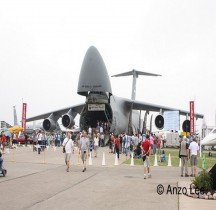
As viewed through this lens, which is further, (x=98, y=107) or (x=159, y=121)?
(x=159, y=121)

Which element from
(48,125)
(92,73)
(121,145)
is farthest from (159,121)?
(48,125)

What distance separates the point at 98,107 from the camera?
3192 centimetres

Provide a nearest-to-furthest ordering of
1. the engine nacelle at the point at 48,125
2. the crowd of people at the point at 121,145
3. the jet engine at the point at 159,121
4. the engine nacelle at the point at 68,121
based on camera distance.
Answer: the crowd of people at the point at 121,145 < the engine nacelle at the point at 68,121 < the jet engine at the point at 159,121 < the engine nacelle at the point at 48,125

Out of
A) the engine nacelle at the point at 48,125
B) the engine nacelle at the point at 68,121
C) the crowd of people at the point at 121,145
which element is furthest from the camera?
the engine nacelle at the point at 48,125

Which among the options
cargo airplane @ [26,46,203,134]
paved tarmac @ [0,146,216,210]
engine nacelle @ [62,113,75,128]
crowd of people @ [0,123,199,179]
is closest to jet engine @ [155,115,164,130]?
cargo airplane @ [26,46,203,134]

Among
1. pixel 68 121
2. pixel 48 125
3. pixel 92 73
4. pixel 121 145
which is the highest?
pixel 92 73

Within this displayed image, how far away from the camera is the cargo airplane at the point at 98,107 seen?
29094 mm

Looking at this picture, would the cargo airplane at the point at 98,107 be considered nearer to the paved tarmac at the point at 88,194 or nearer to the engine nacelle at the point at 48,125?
the engine nacelle at the point at 48,125

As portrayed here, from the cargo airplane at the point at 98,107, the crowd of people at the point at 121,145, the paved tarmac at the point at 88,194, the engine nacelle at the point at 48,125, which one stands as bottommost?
the paved tarmac at the point at 88,194

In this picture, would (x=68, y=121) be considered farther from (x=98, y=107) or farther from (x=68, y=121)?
(x=98, y=107)

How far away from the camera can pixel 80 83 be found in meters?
29.2

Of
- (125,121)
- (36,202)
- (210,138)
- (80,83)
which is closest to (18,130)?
(125,121)

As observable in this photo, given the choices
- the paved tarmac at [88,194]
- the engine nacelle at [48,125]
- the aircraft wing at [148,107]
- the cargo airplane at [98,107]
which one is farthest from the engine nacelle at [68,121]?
the paved tarmac at [88,194]

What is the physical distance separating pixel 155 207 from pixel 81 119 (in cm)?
2596
